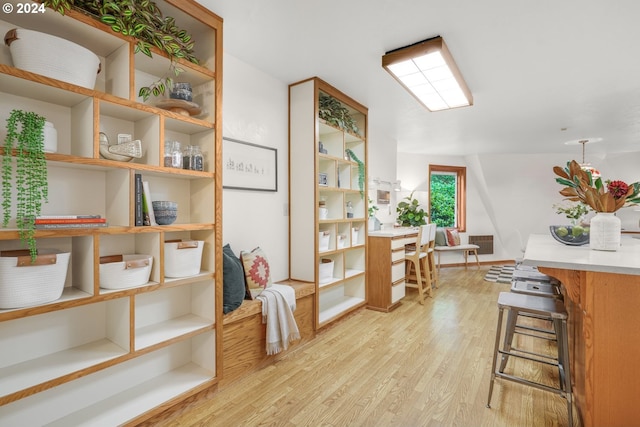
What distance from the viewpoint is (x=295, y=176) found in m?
2.95

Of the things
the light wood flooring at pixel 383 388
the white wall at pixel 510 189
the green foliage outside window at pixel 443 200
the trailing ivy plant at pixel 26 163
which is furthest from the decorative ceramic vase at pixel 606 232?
the green foliage outside window at pixel 443 200

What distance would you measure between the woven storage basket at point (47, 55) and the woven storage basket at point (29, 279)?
789mm

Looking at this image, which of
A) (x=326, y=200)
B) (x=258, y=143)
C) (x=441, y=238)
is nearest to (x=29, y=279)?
(x=258, y=143)

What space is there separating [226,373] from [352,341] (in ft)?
3.92

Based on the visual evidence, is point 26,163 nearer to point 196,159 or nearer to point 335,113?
point 196,159

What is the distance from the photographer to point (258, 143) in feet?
8.73

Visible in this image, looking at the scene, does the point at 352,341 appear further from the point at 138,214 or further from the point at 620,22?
the point at 620,22

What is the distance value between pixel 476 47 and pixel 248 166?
1959 mm

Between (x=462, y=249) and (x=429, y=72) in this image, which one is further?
(x=462, y=249)

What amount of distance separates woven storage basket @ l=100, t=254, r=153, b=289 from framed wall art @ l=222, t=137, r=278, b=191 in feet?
2.94

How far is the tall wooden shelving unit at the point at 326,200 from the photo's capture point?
2.86m

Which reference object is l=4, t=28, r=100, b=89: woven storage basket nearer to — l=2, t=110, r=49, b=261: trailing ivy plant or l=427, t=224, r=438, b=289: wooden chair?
l=2, t=110, r=49, b=261: trailing ivy plant

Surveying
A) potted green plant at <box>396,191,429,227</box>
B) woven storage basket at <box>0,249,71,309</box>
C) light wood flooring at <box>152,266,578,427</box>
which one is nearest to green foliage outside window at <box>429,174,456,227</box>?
potted green plant at <box>396,191,429,227</box>

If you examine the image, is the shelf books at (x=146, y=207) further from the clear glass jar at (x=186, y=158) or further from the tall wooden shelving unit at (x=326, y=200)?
the tall wooden shelving unit at (x=326, y=200)
